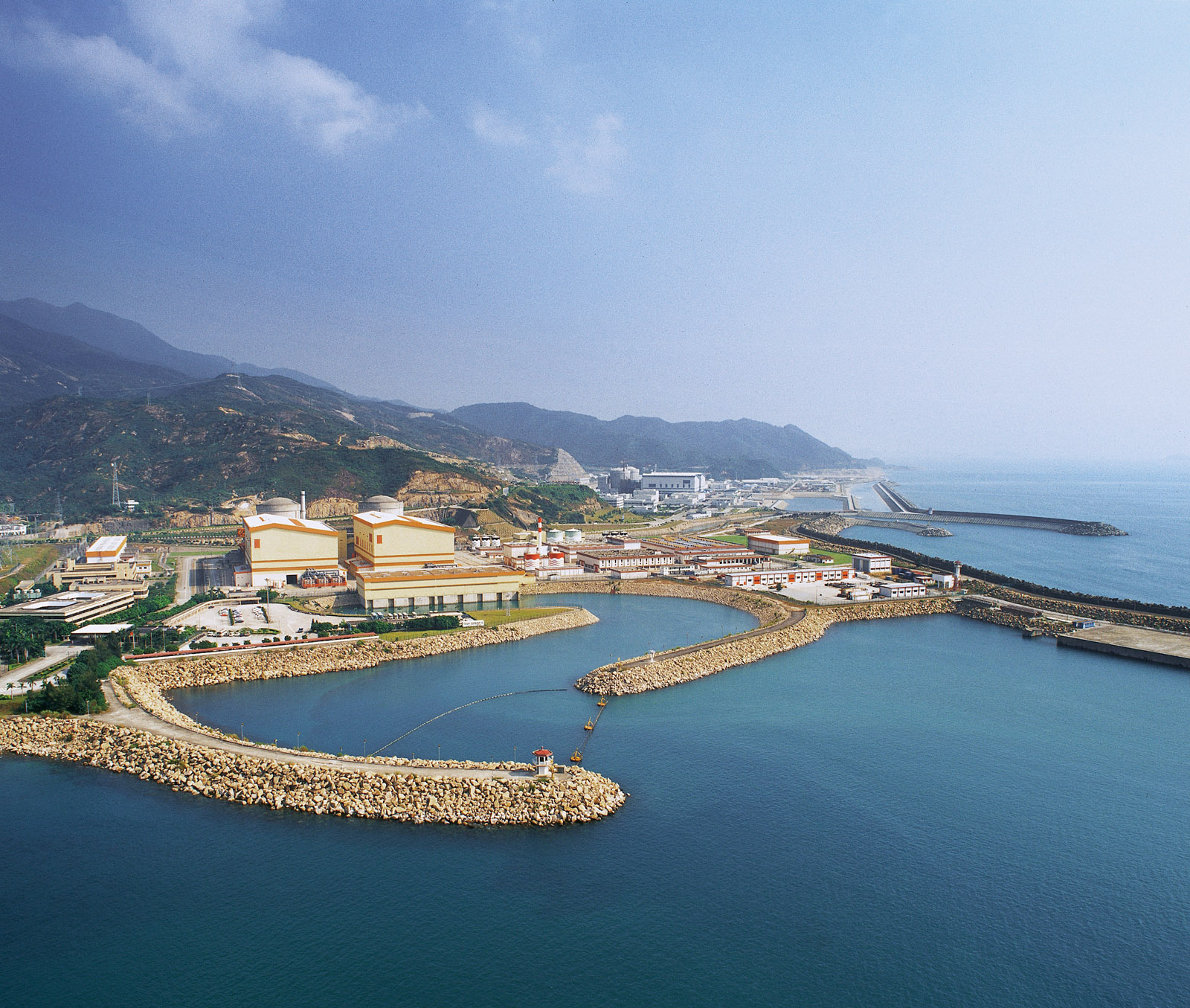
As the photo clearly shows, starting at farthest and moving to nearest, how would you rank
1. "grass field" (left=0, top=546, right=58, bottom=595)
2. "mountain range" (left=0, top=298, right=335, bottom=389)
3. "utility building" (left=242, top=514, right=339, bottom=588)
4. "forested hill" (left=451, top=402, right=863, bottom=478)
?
"mountain range" (left=0, top=298, right=335, bottom=389)
"forested hill" (left=451, top=402, right=863, bottom=478)
"grass field" (left=0, top=546, right=58, bottom=595)
"utility building" (left=242, top=514, right=339, bottom=588)

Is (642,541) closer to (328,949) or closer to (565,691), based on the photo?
(565,691)

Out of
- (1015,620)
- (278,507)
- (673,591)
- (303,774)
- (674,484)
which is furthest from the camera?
(674,484)

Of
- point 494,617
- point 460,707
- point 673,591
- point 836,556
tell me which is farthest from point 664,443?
point 460,707

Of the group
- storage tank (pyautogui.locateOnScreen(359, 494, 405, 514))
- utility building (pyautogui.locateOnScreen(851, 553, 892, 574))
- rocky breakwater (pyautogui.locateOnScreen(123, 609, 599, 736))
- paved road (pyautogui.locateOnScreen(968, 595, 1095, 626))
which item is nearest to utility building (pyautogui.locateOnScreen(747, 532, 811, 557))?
utility building (pyautogui.locateOnScreen(851, 553, 892, 574))

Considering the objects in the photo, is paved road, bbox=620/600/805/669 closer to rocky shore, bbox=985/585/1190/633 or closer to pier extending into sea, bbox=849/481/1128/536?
rocky shore, bbox=985/585/1190/633

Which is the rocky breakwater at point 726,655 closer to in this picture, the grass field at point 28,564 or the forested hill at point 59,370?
the grass field at point 28,564

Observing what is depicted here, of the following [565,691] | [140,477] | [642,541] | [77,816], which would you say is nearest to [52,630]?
[77,816]

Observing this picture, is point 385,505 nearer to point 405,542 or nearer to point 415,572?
point 405,542
